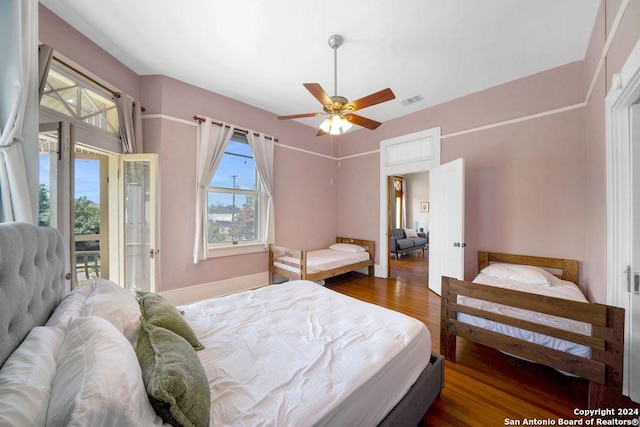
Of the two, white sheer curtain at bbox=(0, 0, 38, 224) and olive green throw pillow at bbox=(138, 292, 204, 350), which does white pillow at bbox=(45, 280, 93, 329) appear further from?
white sheer curtain at bbox=(0, 0, 38, 224)

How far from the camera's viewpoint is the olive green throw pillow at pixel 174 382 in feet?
2.46

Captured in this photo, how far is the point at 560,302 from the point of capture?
5.18ft

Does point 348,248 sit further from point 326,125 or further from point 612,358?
point 612,358

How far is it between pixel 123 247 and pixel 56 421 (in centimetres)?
266

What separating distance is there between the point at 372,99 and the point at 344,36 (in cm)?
83

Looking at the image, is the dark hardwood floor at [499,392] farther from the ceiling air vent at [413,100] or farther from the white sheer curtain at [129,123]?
the white sheer curtain at [129,123]

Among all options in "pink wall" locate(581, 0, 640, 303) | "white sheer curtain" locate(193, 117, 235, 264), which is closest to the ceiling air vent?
"pink wall" locate(581, 0, 640, 303)

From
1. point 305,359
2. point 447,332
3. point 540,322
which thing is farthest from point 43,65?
point 540,322

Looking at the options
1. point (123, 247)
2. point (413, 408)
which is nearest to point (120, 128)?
point (123, 247)

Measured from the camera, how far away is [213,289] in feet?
11.2

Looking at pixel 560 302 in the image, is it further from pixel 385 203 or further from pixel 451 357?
pixel 385 203

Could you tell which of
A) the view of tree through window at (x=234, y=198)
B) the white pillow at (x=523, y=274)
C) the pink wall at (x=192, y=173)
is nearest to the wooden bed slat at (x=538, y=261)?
the white pillow at (x=523, y=274)

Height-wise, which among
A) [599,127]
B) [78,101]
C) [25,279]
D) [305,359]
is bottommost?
[305,359]

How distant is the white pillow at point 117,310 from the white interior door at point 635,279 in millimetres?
3037
